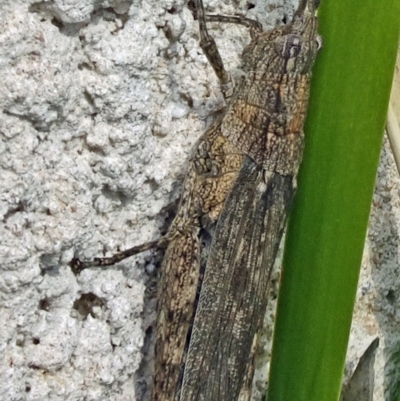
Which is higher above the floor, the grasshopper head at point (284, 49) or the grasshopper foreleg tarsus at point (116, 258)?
the grasshopper head at point (284, 49)

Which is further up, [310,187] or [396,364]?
[310,187]

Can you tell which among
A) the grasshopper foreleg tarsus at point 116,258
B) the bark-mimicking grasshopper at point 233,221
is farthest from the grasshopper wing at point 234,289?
the grasshopper foreleg tarsus at point 116,258

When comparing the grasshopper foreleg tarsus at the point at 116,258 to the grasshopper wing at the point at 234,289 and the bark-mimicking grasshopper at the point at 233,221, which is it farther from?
the grasshopper wing at the point at 234,289

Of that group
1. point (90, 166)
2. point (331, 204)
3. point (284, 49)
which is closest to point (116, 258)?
point (90, 166)

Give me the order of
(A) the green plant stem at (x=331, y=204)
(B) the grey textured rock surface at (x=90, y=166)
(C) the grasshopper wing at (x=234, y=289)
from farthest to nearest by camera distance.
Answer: (C) the grasshopper wing at (x=234, y=289) → (A) the green plant stem at (x=331, y=204) → (B) the grey textured rock surface at (x=90, y=166)

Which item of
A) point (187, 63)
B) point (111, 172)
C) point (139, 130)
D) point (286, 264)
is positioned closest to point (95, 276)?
point (111, 172)

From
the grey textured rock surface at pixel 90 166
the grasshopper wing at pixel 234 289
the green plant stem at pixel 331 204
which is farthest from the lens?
the grasshopper wing at pixel 234 289

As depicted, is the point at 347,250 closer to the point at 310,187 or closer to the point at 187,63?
the point at 310,187

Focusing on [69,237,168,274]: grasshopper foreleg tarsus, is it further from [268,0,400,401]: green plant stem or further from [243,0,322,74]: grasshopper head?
[243,0,322,74]: grasshopper head
